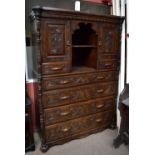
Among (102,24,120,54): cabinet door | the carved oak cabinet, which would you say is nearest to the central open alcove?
the carved oak cabinet

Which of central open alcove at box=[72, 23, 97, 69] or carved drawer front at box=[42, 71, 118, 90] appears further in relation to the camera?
central open alcove at box=[72, 23, 97, 69]

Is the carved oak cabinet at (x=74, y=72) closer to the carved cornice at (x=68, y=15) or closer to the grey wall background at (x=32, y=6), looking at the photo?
the carved cornice at (x=68, y=15)

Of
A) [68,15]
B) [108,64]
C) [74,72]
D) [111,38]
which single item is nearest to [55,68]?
[74,72]

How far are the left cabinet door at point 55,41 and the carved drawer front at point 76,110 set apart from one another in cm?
54

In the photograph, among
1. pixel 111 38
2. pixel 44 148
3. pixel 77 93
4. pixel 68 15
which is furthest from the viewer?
pixel 111 38

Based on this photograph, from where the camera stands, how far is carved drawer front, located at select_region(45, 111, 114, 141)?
212 cm

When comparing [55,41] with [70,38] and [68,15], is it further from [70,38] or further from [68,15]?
[68,15]

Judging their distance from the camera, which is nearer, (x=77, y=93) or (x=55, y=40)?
(x=55, y=40)

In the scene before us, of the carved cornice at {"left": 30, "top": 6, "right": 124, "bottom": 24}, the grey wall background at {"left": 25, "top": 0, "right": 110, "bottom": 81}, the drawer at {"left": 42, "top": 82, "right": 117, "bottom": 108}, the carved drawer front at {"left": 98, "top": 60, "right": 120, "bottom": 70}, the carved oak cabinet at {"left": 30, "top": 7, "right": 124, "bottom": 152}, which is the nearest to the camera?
the carved cornice at {"left": 30, "top": 6, "right": 124, "bottom": 24}

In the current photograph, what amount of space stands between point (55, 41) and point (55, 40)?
11 millimetres

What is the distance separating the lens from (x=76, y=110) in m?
2.24

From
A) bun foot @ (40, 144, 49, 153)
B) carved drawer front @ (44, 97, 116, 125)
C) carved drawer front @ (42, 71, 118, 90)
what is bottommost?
bun foot @ (40, 144, 49, 153)

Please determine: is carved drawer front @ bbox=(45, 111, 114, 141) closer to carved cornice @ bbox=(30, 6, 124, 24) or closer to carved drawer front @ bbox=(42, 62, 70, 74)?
carved drawer front @ bbox=(42, 62, 70, 74)
